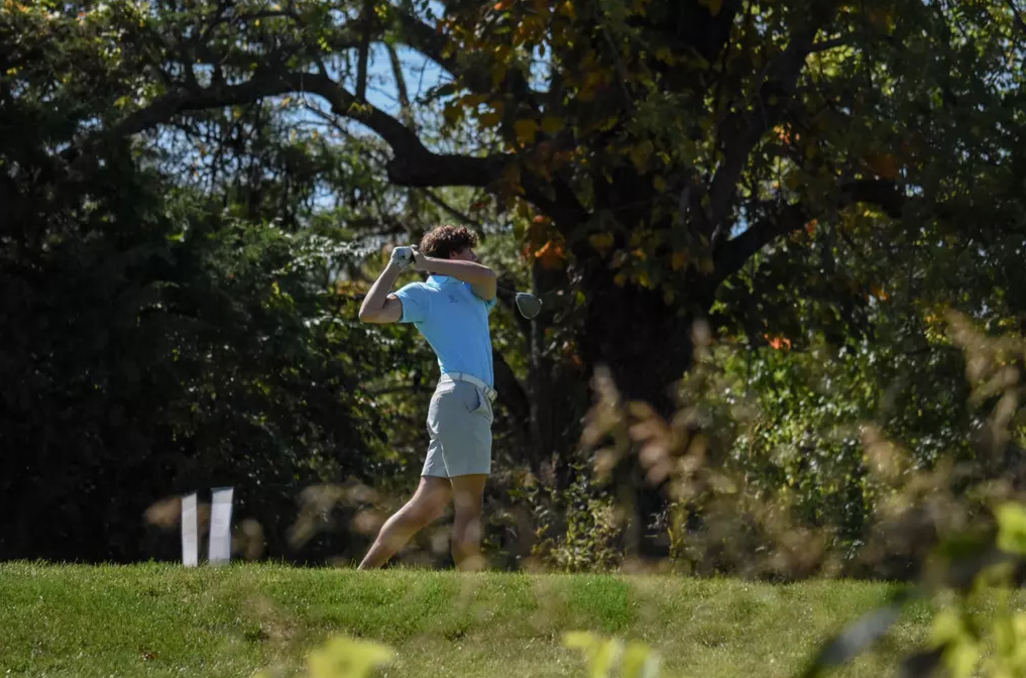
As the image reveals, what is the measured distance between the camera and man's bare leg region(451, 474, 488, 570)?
6.69 meters

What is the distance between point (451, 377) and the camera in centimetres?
668

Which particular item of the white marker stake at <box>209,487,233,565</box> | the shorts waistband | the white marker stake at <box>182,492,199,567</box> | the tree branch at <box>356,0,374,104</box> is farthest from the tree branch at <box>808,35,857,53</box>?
the white marker stake at <box>182,492,199,567</box>

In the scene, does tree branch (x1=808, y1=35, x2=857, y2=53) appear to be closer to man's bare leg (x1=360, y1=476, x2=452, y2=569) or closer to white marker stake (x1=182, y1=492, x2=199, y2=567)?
man's bare leg (x1=360, y1=476, x2=452, y2=569)

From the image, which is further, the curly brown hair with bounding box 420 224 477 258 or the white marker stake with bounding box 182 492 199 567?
the curly brown hair with bounding box 420 224 477 258

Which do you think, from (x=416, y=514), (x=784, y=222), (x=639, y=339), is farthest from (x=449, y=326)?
(x=784, y=222)

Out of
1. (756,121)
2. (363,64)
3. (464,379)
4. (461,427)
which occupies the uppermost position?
(363,64)

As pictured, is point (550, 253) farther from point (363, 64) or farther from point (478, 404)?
point (478, 404)

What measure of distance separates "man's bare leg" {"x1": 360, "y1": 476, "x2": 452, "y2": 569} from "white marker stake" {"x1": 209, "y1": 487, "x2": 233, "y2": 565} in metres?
0.63

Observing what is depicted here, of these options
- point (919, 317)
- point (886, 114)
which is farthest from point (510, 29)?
point (919, 317)

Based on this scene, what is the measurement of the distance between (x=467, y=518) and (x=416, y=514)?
23cm

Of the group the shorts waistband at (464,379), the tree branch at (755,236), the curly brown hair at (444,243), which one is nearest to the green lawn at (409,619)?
the shorts waistband at (464,379)

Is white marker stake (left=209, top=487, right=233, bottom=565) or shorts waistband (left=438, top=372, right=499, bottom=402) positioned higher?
shorts waistband (left=438, top=372, right=499, bottom=402)

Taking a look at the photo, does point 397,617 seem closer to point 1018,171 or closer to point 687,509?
point 687,509

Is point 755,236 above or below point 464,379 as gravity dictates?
above
